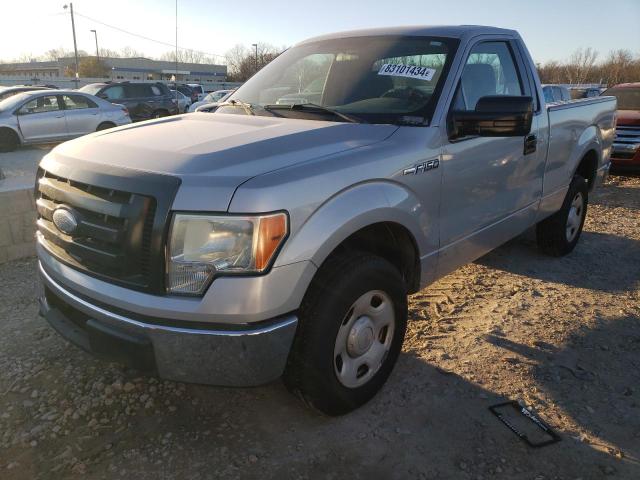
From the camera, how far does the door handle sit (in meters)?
3.75

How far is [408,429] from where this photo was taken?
2.58 meters

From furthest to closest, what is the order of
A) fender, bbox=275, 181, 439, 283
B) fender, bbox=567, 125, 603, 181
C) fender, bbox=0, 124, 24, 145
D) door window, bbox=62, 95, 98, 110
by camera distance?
1. door window, bbox=62, 95, 98, 110
2. fender, bbox=0, 124, 24, 145
3. fender, bbox=567, 125, 603, 181
4. fender, bbox=275, 181, 439, 283

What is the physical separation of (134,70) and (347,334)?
7607 centimetres

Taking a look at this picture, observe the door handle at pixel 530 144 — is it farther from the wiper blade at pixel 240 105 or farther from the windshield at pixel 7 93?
the windshield at pixel 7 93

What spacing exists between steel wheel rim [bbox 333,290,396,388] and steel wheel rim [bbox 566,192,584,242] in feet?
10.3

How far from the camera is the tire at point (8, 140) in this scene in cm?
1233

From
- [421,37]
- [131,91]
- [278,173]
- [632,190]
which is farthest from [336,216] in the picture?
[131,91]

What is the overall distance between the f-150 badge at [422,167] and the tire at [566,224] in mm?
2574

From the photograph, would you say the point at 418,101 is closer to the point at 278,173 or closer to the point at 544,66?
the point at 278,173

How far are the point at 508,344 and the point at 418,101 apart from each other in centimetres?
172

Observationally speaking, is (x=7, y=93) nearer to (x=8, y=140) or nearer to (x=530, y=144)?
(x=8, y=140)

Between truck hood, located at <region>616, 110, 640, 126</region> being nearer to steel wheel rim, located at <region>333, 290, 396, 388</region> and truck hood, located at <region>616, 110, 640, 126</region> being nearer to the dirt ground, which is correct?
the dirt ground

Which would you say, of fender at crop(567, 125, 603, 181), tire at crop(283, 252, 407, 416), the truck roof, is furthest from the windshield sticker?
fender at crop(567, 125, 603, 181)

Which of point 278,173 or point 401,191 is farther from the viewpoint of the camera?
point 401,191
